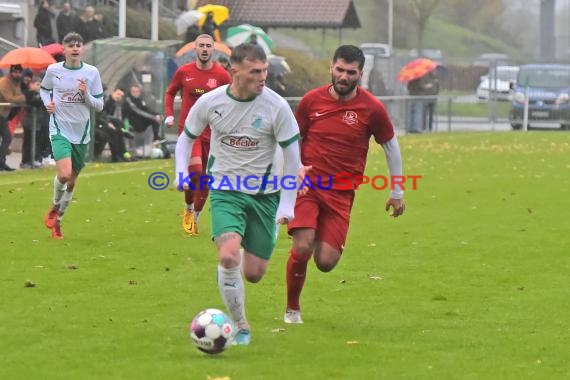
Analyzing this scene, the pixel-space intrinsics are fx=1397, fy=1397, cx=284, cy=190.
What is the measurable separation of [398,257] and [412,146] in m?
19.5

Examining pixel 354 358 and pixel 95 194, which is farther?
pixel 95 194

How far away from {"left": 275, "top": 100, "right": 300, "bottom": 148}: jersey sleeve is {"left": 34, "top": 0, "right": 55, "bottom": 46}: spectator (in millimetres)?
22037

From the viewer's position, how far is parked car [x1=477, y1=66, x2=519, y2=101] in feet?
157

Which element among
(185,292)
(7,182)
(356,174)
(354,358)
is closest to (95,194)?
(7,182)

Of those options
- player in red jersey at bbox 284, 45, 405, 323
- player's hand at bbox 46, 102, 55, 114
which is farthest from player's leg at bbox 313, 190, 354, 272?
player's hand at bbox 46, 102, 55, 114

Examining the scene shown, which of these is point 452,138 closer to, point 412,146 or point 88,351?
point 412,146

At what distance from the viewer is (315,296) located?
37.7 ft

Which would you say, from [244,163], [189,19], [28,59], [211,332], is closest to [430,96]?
[189,19]

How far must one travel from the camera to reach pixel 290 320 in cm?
1014

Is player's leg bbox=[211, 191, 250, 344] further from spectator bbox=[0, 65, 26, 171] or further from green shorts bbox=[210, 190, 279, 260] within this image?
spectator bbox=[0, 65, 26, 171]

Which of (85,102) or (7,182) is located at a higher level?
(85,102)

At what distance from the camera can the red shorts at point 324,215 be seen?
32.9 ft

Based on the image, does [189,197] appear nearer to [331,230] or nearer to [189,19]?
[331,230]

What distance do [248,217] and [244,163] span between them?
1.27ft
